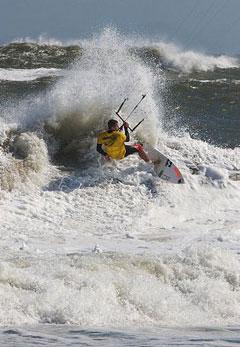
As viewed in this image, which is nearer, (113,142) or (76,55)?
(113,142)

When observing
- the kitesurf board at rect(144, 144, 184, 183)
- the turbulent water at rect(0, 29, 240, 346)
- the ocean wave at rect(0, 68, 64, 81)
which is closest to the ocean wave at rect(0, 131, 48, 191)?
the turbulent water at rect(0, 29, 240, 346)

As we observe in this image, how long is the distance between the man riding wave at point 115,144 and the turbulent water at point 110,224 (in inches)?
15.7

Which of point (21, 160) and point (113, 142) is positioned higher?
point (113, 142)

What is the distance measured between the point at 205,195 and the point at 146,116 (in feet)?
9.53

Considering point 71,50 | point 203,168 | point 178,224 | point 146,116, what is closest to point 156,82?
point 146,116

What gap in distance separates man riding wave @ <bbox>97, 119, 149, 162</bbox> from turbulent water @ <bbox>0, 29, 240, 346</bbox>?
40cm

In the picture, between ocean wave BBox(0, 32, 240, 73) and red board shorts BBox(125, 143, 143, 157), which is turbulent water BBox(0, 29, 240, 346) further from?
ocean wave BBox(0, 32, 240, 73)

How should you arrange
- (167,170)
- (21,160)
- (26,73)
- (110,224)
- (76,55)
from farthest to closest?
(76,55) < (26,73) < (167,170) < (21,160) < (110,224)

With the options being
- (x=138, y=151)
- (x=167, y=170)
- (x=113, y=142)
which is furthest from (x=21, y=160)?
(x=167, y=170)

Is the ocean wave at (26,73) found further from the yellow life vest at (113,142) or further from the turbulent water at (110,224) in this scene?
the yellow life vest at (113,142)

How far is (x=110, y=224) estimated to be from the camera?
13508 mm

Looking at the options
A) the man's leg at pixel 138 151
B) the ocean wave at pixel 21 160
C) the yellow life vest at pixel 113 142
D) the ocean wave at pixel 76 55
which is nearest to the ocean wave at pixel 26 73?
the ocean wave at pixel 76 55

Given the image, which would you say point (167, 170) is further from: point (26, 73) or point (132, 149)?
point (26, 73)

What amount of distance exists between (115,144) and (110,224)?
251 cm
